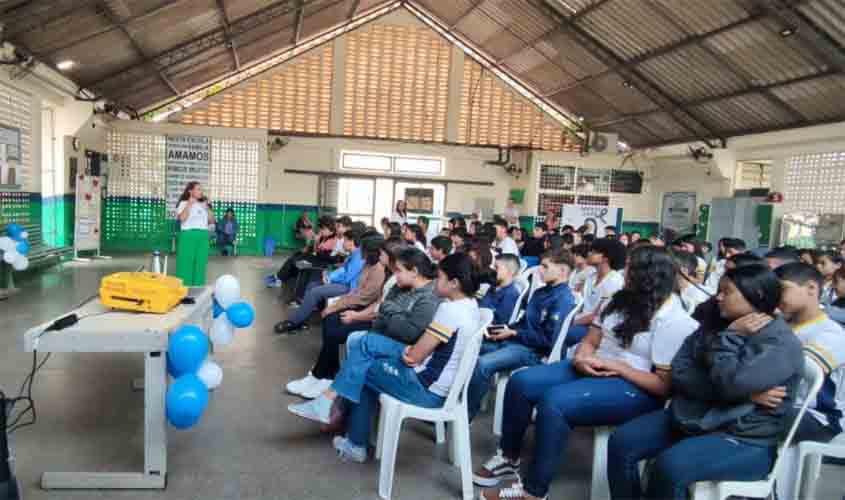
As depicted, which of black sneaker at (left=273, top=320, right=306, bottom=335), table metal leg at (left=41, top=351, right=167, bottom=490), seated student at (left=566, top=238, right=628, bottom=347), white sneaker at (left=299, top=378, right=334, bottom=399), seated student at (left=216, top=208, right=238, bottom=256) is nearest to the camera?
table metal leg at (left=41, top=351, right=167, bottom=490)

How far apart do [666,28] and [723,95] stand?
182cm

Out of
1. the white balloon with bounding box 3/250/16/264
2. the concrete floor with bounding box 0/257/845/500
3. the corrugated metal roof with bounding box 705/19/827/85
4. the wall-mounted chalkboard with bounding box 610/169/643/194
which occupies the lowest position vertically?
the concrete floor with bounding box 0/257/845/500

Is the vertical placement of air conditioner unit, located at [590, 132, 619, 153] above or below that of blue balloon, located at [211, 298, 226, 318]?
above

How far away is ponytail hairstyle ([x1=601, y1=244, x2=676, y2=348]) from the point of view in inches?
96.5

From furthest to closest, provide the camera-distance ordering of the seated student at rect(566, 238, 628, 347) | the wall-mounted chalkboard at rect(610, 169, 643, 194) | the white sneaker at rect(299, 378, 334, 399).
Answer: the wall-mounted chalkboard at rect(610, 169, 643, 194)
the white sneaker at rect(299, 378, 334, 399)
the seated student at rect(566, 238, 628, 347)

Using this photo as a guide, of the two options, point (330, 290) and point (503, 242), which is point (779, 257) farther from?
point (330, 290)

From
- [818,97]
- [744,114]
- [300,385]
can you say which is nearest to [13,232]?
[300,385]

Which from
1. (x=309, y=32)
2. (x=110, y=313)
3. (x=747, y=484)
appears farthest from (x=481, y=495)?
(x=309, y=32)

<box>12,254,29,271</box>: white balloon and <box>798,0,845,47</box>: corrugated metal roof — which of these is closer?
<box>12,254,29,271</box>: white balloon

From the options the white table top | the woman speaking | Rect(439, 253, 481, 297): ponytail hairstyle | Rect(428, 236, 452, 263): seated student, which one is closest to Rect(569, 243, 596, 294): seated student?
Rect(428, 236, 452, 263): seated student

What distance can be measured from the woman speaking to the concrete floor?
2.16 metres

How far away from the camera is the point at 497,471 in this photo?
106 inches

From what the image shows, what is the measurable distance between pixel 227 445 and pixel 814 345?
269 centimetres

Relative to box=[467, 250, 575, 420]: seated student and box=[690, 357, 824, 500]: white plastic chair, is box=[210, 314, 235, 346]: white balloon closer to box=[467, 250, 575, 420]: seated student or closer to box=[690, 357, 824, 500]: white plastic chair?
box=[467, 250, 575, 420]: seated student
